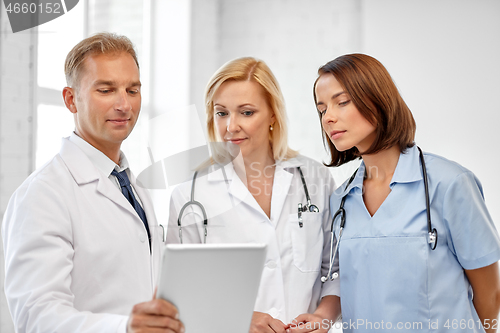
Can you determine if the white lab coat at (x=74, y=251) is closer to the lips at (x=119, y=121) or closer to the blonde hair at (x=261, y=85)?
the lips at (x=119, y=121)

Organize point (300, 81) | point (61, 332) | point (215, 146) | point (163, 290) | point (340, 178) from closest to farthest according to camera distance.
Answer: point (163, 290) < point (61, 332) < point (215, 146) < point (340, 178) < point (300, 81)

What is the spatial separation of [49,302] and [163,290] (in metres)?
0.32

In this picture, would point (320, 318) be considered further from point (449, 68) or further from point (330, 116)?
point (449, 68)

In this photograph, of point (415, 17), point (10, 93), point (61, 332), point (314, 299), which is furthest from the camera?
point (415, 17)

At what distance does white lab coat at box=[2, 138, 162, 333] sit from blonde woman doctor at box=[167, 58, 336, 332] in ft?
0.84

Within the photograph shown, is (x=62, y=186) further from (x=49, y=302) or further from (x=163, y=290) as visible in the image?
(x=163, y=290)

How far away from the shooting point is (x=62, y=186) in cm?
119

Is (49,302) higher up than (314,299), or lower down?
higher up

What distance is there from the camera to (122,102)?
1317 mm

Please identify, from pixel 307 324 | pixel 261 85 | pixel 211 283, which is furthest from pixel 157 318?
pixel 261 85

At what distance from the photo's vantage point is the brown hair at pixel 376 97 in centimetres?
137

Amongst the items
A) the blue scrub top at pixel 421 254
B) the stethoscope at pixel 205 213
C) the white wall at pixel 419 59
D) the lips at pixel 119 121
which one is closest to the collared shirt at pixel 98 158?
the lips at pixel 119 121

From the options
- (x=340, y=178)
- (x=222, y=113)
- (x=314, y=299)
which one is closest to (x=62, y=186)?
(x=222, y=113)

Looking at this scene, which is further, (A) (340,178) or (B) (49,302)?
(A) (340,178)
